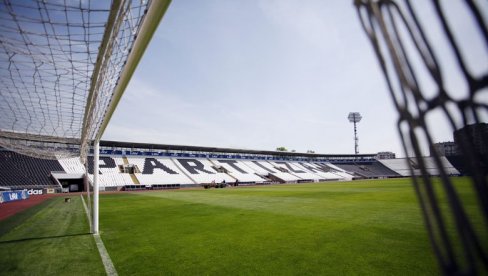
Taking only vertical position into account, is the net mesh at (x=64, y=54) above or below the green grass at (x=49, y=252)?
above

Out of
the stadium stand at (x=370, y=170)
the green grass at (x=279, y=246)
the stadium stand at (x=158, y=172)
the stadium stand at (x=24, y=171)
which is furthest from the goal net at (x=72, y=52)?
the stadium stand at (x=370, y=170)

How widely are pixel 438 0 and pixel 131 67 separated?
409 cm

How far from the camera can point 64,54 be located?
16.1 ft

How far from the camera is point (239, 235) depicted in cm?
678

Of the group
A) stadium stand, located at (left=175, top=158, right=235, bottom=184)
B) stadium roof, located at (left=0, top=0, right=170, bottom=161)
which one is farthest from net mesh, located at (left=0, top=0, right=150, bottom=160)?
stadium stand, located at (left=175, top=158, right=235, bottom=184)

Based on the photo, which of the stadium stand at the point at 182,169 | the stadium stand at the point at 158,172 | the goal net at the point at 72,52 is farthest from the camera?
the stadium stand at the point at 158,172

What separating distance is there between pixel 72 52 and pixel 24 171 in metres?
38.8

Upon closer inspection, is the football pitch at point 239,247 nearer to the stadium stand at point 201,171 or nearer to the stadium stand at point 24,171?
the stadium stand at point 24,171

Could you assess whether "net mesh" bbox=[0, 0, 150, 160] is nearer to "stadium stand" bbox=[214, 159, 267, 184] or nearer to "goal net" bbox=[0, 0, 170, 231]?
"goal net" bbox=[0, 0, 170, 231]

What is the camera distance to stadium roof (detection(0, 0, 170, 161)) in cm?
338

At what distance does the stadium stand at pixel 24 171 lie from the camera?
32.0m

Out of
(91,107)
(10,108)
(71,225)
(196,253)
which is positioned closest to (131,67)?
(91,107)

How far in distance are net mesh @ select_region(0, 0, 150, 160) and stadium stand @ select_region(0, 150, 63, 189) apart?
30709 mm

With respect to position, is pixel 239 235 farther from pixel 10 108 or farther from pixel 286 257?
pixel 10 108
